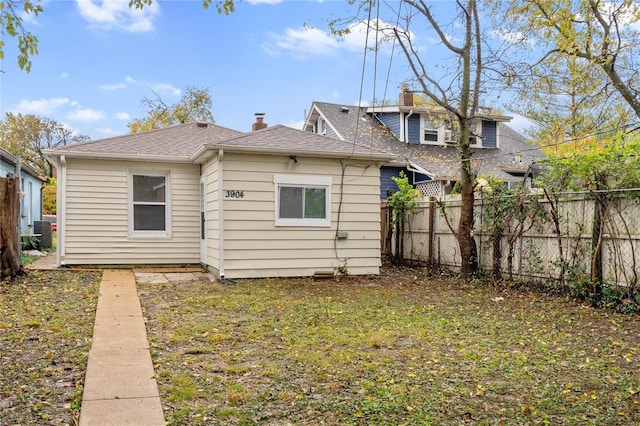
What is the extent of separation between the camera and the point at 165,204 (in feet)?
37.4

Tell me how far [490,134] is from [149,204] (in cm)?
1578

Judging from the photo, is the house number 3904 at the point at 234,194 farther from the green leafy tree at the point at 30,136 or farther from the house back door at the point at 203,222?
the green leafy tree at the point at 30,136

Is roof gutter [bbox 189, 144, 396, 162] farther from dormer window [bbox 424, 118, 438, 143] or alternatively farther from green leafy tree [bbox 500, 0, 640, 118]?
dormer window [bbox 424, 118, 438, 143]

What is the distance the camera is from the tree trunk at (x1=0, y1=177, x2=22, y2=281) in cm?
874

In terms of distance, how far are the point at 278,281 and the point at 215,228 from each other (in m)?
1.61

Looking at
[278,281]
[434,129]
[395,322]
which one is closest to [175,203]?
[278,281]

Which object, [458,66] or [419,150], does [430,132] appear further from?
[458,66]

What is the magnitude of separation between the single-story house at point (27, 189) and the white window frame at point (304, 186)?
8207 mm

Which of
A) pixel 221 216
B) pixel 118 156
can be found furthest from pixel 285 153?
pixel 118 156

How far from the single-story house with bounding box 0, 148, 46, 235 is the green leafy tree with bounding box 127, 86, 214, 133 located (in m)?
9.66

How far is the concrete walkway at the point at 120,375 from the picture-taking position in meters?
3.20

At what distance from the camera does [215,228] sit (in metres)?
9.89

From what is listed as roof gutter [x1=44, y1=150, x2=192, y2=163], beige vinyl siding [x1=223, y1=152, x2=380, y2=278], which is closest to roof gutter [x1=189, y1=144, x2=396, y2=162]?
beige vinyl siding [x1=223, y1=152, x2=380, y2=278]

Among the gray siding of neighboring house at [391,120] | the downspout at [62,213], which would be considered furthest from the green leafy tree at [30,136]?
the downspout at [62,213]
